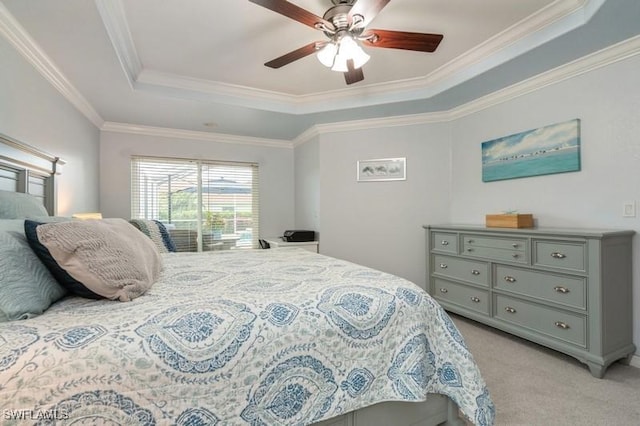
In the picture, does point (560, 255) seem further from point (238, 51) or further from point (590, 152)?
point (238, 51)

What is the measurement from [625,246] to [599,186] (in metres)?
0.50

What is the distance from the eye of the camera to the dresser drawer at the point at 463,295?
2701 millimetres

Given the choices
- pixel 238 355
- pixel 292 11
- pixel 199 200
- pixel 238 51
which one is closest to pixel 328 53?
pixel 292 11

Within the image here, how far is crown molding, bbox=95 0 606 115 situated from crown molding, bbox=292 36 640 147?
1.70 feet

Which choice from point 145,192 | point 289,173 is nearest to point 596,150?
point 289,173

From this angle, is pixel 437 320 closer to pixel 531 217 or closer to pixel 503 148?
pixel 531 217

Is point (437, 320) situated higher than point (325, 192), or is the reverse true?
point (325, 192)

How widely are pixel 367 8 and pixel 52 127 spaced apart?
265 centimetres

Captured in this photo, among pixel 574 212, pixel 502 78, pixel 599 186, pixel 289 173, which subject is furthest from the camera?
pixel 289 173

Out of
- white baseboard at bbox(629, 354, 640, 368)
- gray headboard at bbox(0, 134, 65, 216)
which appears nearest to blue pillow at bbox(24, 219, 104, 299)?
gray headboard at bbox(0, 134, 65, 216)

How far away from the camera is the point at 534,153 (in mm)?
2730

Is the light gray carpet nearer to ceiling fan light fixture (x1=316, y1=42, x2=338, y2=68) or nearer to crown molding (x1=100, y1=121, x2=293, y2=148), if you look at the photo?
ceiling fan light fixture (x1=316, y1=42, x2=338, y2=68)

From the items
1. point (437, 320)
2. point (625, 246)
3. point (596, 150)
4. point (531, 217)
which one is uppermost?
point (596, 150)

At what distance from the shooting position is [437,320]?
136 centimetres
